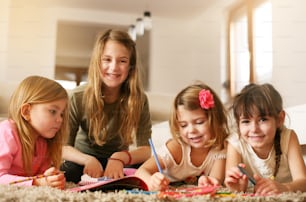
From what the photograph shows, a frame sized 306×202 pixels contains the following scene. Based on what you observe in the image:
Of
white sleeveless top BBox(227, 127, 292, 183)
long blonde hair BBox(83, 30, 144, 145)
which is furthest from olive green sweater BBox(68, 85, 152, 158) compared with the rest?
white sleeveless top BBox(227, 127, 292, 183)

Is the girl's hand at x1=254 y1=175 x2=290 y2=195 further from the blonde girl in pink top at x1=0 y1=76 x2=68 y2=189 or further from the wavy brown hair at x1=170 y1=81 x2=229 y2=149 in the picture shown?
the blonde girl in pink top at x1=0 y1=76 x2=68 y2=189

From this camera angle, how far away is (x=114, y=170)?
69 cm

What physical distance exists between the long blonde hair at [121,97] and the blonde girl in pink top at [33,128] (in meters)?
0.11

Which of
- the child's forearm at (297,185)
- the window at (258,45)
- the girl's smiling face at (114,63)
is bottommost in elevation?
the child's forearm at (297,185)

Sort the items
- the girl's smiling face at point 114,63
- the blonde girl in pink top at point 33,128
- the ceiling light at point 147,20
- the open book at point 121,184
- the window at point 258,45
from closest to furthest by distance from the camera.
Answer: the open book at point 121,184 < the blonde girl in pink top at point 33,128 < the girl's smiling face at point 114,63 < the window at point 258,45 < the ceiling light at point 147,20

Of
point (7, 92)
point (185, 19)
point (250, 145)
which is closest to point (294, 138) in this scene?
point (250, 145)

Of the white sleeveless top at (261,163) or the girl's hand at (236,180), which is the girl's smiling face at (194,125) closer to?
the white sleeveless top at (261,163)

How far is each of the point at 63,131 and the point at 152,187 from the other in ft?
0.84

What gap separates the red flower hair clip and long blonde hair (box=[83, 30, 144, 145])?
0.59 ft

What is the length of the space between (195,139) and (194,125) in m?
0.03

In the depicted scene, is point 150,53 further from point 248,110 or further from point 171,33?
point 248,110

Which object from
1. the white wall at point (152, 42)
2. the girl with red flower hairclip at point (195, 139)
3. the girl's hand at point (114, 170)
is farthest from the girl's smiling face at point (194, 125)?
the white wall at point (152, 42)

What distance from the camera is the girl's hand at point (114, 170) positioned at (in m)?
0.68

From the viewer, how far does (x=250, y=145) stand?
0.66m
